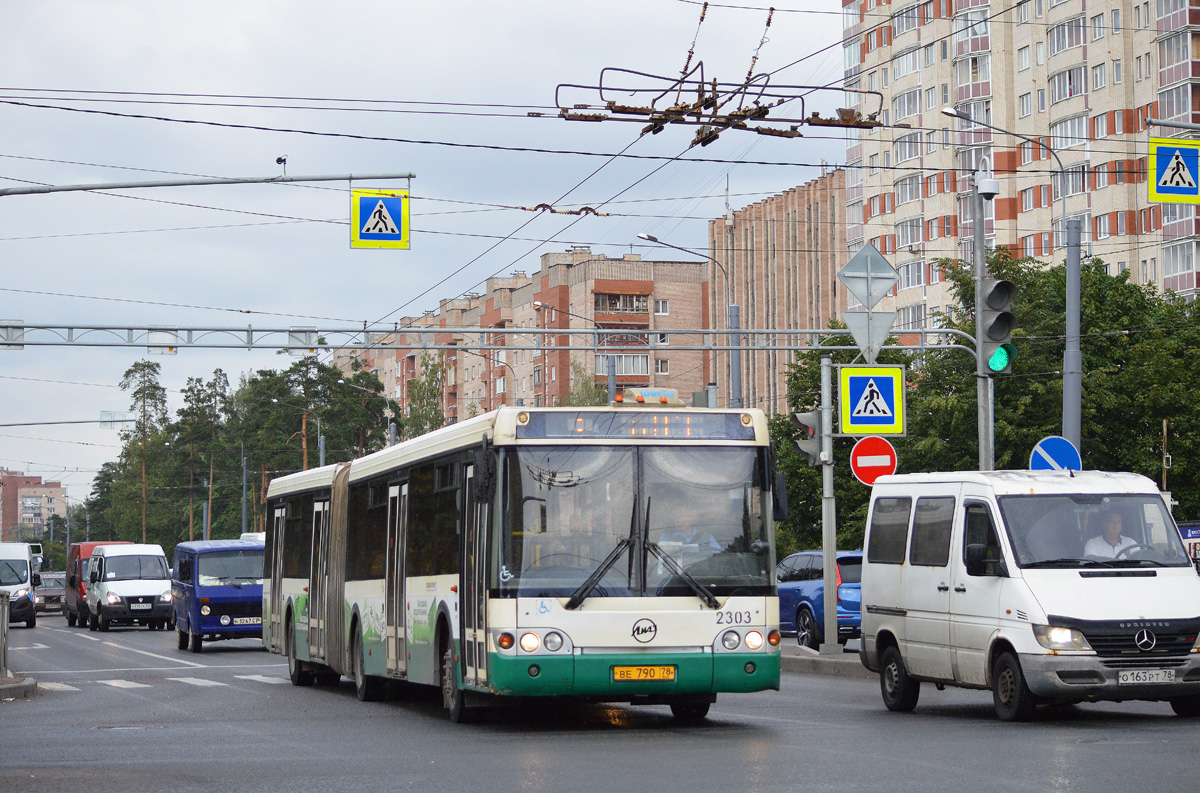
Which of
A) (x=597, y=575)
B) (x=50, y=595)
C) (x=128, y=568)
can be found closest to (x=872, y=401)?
(x=597, y=575)

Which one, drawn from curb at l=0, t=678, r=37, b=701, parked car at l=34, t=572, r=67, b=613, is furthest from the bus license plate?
parked car at l=34, t=572, r=67, b=613

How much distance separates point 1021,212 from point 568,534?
74.5 metres

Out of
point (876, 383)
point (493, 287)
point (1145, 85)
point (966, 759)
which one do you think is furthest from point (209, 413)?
point (966, 759)

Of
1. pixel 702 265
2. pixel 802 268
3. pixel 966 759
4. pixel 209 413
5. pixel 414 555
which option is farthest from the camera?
pixel 209 413

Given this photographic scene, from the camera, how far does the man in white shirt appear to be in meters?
14.3

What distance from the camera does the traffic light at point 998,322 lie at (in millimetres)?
19078

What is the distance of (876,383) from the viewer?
21922mm

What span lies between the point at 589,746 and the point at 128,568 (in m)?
36.7

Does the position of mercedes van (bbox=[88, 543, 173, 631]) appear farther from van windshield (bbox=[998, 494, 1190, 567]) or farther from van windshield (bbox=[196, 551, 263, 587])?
van windshield (bbox=[998, 494, 1190, 567])

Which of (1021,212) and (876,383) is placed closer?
(876,383)

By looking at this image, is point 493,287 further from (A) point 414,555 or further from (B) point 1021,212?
(A) point 414,555

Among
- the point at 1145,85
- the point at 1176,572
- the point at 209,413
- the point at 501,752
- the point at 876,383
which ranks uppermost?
the point at 1145,85

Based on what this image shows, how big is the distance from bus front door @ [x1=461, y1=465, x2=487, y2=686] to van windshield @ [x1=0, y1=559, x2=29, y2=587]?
37.7 metres

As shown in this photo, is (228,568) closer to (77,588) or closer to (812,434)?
(812,434)
